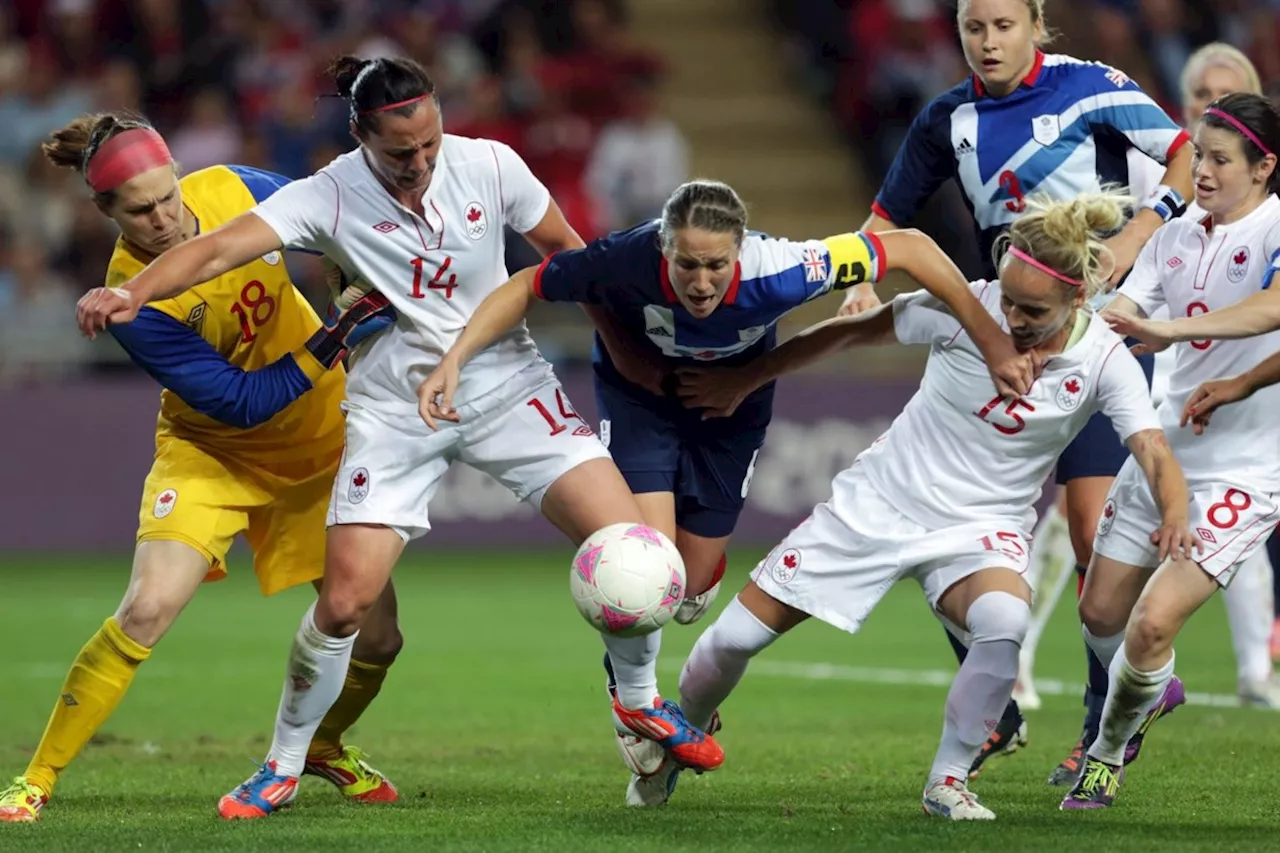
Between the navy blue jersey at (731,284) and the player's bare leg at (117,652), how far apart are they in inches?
54.6

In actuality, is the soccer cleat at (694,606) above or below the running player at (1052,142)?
below

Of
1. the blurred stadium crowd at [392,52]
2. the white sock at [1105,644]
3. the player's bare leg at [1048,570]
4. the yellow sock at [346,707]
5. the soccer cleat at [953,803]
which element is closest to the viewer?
the soccer cleat at [953,803]

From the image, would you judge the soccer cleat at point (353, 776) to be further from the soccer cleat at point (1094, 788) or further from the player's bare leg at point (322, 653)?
the soccer cleat at point (1094, 788)

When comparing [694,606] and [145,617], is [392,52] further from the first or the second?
[145,617]

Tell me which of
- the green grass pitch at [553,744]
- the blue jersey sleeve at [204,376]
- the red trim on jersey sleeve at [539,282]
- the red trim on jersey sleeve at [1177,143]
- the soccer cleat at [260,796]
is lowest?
the green grass pitch at [553,744]

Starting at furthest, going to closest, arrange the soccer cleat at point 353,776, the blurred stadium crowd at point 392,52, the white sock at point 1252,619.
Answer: the blurred stadium crowd at point 392,52
the white sock at point 1252,619
the soccer cleat at point 353,776

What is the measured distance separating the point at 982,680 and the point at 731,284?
52.8 inches

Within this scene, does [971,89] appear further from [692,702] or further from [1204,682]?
[1204,682]

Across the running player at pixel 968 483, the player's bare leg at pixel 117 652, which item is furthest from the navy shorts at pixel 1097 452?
the player's bare leg at pixel 117 652

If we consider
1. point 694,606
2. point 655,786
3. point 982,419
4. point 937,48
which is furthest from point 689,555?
point 937,48

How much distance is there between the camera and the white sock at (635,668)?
5.88 m

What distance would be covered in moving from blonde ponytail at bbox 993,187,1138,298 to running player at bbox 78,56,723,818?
1432 mm

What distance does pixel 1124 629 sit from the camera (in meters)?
6.05

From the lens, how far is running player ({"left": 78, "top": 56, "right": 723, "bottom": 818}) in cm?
572
